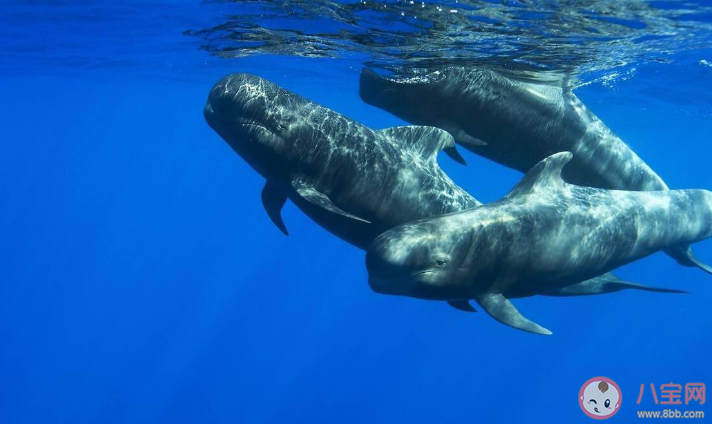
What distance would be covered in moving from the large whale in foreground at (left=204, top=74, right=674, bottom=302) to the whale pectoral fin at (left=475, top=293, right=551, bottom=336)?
2.25 feet

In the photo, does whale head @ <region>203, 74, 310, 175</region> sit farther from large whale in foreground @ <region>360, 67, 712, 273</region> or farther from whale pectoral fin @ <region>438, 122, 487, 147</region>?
whale pectoral fin @ <region>438, 122, 487, 147</region>

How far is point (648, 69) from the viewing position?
1956 centimetres

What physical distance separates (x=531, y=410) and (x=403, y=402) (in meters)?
14.8

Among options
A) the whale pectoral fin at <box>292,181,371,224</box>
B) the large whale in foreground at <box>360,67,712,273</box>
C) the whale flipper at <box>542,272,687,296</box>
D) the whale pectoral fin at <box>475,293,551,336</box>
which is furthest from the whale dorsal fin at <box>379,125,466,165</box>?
the whale flipper at <box>542,272,687,296</box>

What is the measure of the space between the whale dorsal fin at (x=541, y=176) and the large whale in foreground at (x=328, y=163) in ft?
3.49

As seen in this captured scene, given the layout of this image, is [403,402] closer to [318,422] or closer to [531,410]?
[318,422]

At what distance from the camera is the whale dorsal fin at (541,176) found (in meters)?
8.51

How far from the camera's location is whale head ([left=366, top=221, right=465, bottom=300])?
690 centimetres

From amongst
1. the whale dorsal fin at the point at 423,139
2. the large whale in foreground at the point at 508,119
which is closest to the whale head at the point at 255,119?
the whale dorsal fin at the point at 423,139

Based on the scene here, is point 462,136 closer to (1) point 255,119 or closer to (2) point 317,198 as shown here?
(2) point 317,198

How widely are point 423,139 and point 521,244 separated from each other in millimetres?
2568

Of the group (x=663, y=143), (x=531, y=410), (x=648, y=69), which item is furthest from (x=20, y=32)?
(x=663, y=143)

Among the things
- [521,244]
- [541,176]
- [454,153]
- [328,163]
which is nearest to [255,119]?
[328,163]

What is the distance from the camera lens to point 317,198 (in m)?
8.02
